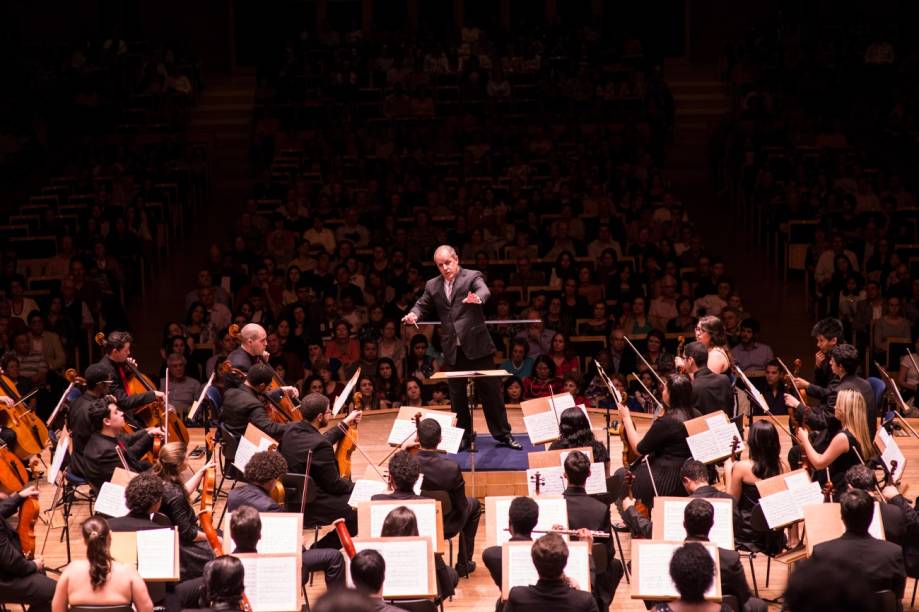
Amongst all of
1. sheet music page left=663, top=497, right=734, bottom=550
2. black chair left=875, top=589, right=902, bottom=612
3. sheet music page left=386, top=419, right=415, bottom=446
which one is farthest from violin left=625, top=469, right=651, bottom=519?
black chair left=875, top=589, right=902, bottom=612

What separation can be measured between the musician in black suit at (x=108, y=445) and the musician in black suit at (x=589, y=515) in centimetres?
228

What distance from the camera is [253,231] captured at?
1217 centimetres

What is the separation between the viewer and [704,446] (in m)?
6.30

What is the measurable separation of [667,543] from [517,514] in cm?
64

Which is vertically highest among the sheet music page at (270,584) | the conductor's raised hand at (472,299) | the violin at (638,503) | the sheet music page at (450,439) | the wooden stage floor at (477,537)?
the conductor's raised hand at (472,299)

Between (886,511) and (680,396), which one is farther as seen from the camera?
(680,396)

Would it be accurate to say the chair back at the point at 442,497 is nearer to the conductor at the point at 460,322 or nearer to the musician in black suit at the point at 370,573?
the conductor at the point at 460,322

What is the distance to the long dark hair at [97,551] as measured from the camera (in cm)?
486

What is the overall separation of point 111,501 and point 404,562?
155 centimetres

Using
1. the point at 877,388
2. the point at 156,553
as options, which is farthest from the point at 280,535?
the point at 877,388

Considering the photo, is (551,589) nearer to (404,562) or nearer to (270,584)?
(404,562)

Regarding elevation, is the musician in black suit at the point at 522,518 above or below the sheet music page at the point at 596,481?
above

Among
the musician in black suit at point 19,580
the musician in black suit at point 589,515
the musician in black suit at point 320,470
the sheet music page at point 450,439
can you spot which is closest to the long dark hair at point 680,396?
the musician in black suit at point 589,515

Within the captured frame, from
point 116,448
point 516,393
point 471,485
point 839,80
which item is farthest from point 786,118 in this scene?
point 116,448
